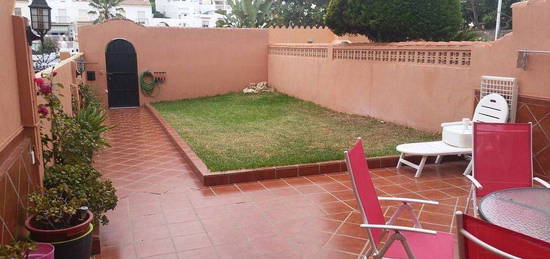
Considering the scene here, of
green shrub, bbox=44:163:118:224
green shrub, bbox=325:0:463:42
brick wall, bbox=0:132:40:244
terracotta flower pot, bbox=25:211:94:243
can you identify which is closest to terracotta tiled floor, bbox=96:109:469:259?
green shrub, bbox=44:163:118:224

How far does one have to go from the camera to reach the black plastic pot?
3020 millimetres

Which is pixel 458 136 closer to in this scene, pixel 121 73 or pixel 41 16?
pixel 41 16

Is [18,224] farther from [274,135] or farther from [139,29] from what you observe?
[139,29]

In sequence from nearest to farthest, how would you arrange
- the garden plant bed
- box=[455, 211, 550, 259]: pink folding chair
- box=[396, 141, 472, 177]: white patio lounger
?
box=[455, 211, 550, 259]: pink folding chair
box=[396, 141, 472, 177]: white patio lounger
the garden plant bed

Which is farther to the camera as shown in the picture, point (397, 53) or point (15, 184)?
point (397, 53)

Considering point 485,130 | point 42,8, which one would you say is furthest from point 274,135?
point 485,130

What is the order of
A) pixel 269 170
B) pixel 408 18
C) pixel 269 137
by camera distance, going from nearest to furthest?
pixel 269 170
pixel 269 137
pixel 408 18

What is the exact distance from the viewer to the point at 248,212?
185 inches

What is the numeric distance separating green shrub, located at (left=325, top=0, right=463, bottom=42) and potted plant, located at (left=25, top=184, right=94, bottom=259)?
277 inches

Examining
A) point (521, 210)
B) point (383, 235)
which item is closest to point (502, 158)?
point (521, 210)

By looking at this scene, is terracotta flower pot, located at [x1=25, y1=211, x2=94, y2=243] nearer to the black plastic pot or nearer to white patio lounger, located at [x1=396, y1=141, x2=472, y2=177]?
the black plastic pot

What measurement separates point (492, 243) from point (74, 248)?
260 centimetres

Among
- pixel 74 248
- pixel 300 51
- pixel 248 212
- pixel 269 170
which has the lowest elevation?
pixel 248 212

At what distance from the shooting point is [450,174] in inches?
238
